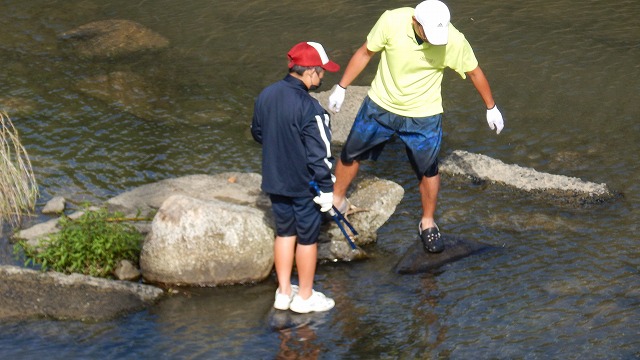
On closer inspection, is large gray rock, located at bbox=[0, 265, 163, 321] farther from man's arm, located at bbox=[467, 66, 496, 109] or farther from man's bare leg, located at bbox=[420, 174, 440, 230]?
Result: man's arm, located at bbox=[467, 66, 496, 109]

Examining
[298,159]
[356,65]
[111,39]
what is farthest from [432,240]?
[111,39]

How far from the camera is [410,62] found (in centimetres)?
718

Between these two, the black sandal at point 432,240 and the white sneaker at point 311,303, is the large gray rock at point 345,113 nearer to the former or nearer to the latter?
the black sandal at point 432,240

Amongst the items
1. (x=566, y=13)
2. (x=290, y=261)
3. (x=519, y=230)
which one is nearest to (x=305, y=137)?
(x=290, y=261)

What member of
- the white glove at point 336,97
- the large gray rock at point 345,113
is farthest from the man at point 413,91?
the large gray rock at point 345,113

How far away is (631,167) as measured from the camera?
354 inches

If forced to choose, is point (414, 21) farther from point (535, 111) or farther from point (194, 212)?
point (535, 111)

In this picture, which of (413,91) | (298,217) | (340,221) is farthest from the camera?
(340,221)

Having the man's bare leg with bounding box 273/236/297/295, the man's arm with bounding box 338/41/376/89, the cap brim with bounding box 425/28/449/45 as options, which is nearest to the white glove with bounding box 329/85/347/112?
the man's arm with bounding box 338/41/376/89

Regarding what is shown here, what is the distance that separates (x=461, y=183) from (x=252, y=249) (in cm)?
259

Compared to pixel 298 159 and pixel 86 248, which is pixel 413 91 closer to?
pixel 298 159

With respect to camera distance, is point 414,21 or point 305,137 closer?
point 305,137

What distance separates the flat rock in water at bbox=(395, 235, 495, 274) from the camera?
738cm

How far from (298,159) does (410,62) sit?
4.44ft
